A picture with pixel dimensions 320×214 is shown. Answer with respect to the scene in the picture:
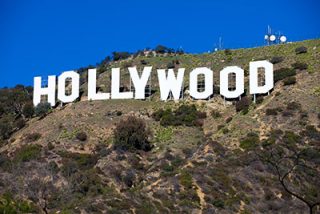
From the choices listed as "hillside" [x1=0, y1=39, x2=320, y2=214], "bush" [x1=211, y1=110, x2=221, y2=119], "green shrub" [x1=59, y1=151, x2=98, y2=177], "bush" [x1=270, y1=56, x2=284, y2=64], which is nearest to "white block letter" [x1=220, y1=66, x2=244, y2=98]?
"hillside" [x1=0, y1=39, x2=320, y2=214]

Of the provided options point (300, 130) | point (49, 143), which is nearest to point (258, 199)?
point (300, 130)

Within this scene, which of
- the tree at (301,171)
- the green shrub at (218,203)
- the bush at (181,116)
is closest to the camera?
the green shrub at (218,203)

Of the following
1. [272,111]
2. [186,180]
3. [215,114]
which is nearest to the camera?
[186,180]

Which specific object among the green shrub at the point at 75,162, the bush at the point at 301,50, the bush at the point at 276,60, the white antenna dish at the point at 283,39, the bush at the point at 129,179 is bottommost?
the bush at the point at 129,179

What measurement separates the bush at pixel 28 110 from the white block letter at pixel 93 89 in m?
9.85

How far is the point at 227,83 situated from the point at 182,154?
15039 mm

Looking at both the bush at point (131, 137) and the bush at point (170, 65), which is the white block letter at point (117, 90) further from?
the bush at point (170, 65)

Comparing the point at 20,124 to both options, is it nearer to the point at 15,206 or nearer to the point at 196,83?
the point at 196,83

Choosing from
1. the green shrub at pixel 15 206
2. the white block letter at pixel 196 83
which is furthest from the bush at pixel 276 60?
the green shrub at pixel 15 206

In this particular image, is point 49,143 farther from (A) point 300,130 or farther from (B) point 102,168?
(A) point 300,130

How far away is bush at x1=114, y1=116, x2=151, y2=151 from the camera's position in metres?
81.1

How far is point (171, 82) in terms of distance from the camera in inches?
3600

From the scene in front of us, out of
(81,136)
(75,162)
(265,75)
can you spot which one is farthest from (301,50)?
(75,162)

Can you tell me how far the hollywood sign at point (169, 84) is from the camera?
86750 mm
